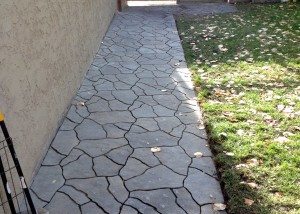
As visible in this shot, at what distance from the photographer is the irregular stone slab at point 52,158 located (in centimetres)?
386

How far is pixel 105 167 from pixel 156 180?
2.07ft

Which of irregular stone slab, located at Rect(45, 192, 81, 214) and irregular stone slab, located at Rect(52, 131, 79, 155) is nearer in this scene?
irregular stone slab, located at Rect(45, 192, 81, 214)

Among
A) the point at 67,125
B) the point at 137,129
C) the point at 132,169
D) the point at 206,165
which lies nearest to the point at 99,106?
the point at 67,125

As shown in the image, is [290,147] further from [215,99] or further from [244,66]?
[244,66]

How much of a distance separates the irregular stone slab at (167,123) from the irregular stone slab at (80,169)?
1190 mm

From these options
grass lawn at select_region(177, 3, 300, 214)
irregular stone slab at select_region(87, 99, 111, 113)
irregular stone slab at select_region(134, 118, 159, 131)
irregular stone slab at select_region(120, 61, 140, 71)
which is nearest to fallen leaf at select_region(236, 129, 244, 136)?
grass lawn at select_region(177, 3, 300, 214)

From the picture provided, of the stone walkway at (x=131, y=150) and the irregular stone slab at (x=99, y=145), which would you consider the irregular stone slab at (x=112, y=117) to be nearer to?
the stone walkway at (x=131, y=150)

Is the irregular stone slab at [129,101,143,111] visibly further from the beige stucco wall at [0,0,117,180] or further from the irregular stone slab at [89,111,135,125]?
the beige stucco wall at [0,0,117,180]

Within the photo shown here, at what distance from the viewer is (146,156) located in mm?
3977

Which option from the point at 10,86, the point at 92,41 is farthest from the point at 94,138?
the point at 92,41

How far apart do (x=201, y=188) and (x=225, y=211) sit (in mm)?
382

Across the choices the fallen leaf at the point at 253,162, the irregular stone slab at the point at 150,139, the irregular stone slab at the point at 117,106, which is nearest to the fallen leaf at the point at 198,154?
the irregular stone slab at the point at 150,139

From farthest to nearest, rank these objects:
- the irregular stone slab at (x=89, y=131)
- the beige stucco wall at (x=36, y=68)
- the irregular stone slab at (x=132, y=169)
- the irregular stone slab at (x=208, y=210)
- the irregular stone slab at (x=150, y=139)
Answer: the irregular stone slab at (x=89, y=131), the irregular stone slab at (x=150, y=139), the irregular stone slab at (x=132, y=169), the irregular stone slab at (x=208, y=210), the beige stucco wall at (x=36, y=68)

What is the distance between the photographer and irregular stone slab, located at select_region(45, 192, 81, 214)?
3.17 meters
